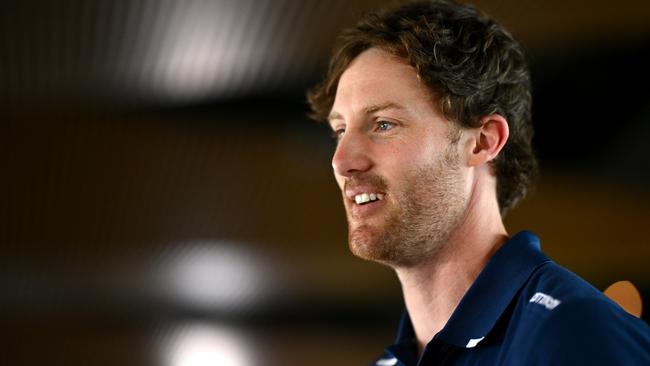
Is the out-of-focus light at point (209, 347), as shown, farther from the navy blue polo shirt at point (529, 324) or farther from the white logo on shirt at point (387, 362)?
the navy blue polo shirt at point (529, 324)

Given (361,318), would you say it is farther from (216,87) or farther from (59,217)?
(216,87)

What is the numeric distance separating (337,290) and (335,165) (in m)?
6.83

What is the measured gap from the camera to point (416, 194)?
5.93ft

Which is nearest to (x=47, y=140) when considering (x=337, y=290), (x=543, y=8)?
(x=543, y=8)

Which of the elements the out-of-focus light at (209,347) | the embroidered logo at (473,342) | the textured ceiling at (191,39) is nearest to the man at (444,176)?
the embroidered logo at (473,342)

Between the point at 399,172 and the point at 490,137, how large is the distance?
0.29 m

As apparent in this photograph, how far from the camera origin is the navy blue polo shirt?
135cm

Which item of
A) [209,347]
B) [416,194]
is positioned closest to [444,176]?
[416,194]

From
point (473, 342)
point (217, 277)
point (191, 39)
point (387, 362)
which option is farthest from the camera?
point (217, 277)

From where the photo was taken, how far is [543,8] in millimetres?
4199

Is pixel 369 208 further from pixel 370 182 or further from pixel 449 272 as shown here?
pixel 449 272

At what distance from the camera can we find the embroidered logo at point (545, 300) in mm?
1470

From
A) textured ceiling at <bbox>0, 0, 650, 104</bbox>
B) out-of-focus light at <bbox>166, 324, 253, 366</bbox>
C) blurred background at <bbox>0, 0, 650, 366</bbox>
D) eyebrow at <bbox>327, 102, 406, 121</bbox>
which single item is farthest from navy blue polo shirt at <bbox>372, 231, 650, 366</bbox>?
out-of-focus light at <bbox>166, 324, 253, 366</bbox>

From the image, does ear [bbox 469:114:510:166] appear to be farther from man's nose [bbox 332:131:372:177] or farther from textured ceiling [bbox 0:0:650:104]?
textured ceiling [bbox 0:0:650:104]
